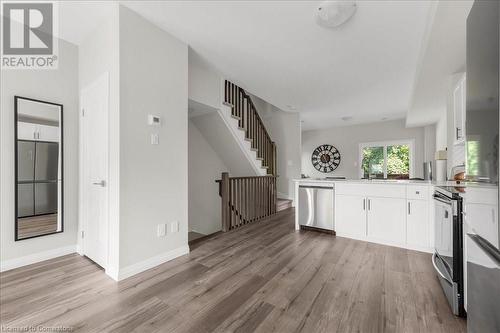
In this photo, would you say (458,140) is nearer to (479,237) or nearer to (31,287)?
(479,237)

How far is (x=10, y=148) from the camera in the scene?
2277 millimetres

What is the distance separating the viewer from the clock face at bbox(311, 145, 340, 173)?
8102mm

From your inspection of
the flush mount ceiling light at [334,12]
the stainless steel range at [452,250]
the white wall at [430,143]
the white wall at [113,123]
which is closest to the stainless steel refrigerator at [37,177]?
the white wall at [113,123]

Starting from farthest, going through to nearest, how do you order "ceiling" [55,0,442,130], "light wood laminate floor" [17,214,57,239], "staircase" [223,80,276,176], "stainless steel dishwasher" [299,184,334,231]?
"staircase" [223,80,276,176] → "stainless steel dishwasher" [299,184,334,231] → "light wood laminate floor" [17,214,57,239] → "ceiling" [55,0,442,130]

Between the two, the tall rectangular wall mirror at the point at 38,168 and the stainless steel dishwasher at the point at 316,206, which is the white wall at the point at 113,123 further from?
the stainless steel dishwasher at the point at 316,206

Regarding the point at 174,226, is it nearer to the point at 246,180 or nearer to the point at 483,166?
the point at 246,180

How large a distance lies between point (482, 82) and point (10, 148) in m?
3.67

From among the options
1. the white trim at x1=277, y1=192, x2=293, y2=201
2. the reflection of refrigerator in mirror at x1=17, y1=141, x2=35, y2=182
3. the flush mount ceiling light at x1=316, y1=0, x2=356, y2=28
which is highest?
the flush mount ceiling light at x1=316, y1=0, x2=356, y2=28

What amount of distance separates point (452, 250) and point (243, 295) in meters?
1.66

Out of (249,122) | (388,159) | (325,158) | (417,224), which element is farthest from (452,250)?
(325,158)

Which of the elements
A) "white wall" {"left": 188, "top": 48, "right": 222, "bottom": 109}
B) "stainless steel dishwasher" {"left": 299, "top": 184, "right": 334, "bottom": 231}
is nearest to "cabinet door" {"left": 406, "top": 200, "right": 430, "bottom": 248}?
"stainless steel dishwasher" {"left": 299, "top": 184, "right": 334, "bottom": 231}

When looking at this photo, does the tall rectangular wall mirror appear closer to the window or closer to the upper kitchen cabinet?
the upper kitchen cabinet

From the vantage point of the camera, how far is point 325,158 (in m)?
8.32

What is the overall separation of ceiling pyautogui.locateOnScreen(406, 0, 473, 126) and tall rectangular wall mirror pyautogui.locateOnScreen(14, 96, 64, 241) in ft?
13.3
